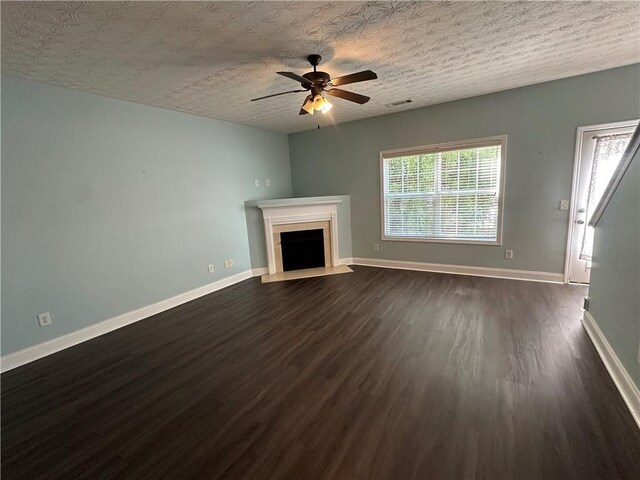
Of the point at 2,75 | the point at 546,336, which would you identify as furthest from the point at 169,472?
the point at 2,75

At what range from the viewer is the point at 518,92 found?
11.8 ft

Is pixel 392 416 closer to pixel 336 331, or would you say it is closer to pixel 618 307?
pixel 336 331

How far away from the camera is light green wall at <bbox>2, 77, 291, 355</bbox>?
2496 millimetres

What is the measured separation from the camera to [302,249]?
16.7 ft

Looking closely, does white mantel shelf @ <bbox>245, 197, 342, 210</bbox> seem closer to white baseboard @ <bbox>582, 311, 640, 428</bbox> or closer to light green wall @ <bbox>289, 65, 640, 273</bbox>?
light green wall @ <bbox>289, 65, 640, 273</bbox>

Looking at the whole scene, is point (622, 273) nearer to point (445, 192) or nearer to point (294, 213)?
point (445, 192)

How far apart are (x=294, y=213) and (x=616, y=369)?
410cm

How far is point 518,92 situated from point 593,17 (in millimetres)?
1671

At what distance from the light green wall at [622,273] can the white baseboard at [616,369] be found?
0.15ft

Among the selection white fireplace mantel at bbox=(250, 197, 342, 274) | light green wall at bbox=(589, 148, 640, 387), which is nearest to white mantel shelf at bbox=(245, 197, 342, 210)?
white fireplace mantel at bbox=(250, 197, 342, 274)

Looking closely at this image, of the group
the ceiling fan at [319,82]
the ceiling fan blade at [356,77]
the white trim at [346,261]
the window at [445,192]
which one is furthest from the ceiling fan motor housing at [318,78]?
the white trim at [346,261]

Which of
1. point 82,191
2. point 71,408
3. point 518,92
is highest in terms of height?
point 518,92

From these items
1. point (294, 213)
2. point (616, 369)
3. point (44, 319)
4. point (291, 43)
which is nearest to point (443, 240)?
point (294, 213)

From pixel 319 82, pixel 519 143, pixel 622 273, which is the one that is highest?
pixel 319 82
